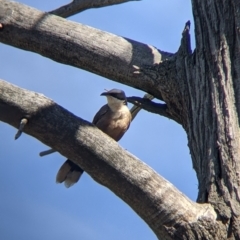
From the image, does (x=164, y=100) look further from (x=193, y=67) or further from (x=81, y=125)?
(x=81, y=125)

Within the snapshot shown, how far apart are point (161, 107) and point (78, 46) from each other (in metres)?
0.61

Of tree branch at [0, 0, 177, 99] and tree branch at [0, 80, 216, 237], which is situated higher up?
tree branch at [0, 0, 177, 99]

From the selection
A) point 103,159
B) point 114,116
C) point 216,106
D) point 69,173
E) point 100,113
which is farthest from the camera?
point 100,113

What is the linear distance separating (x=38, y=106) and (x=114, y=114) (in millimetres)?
2739

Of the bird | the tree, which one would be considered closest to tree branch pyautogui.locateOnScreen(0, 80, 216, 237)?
the tree

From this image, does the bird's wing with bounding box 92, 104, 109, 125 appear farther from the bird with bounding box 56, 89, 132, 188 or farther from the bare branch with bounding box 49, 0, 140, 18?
the bare branch with bounding box 49, 0, 140, 18

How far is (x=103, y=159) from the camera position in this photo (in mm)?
3229

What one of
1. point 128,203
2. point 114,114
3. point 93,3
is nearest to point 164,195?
point 128,203

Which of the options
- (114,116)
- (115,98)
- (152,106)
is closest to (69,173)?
(114,116)

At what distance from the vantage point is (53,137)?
331 centimetres

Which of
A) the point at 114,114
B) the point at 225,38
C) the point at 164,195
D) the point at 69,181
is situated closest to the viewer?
the point at 164,195

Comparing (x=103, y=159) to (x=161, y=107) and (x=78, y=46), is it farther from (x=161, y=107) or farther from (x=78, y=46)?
(x=78, y=46)

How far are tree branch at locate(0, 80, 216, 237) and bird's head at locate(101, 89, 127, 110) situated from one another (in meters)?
2.81

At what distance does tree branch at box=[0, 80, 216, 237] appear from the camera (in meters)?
3.15
